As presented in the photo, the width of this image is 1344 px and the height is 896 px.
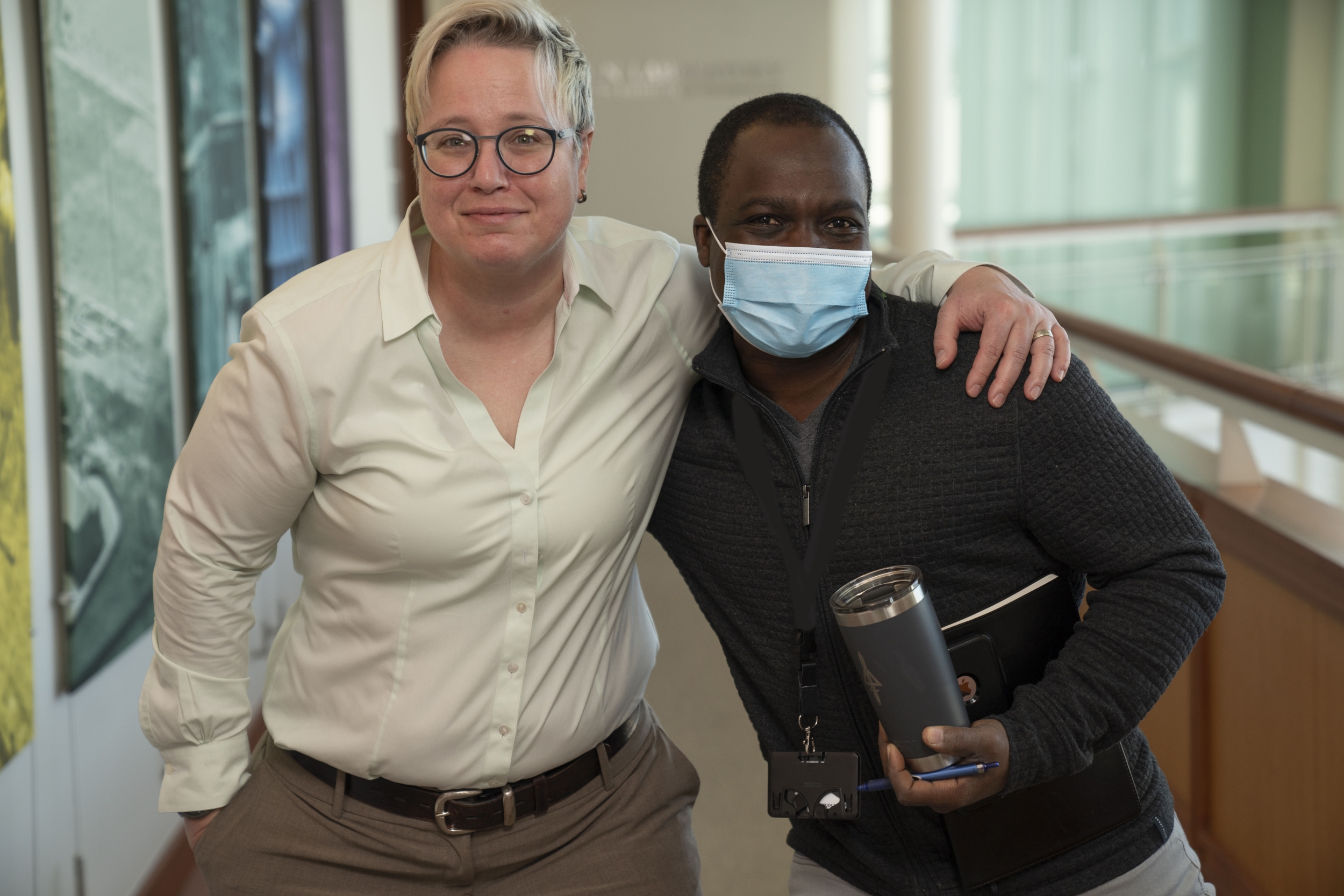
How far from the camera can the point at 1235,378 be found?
2.34 m

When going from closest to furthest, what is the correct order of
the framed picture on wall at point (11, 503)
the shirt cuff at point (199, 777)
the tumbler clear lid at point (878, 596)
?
the tumbler clear lid at point (878, 596) < the shirt cuff at point (199, 777) < the framed picture on wall at point (11, 503)

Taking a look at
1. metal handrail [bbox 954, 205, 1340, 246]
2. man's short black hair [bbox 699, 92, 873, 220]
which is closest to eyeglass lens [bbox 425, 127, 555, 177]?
man's short black hair [bbox 699, 92, 873, 220]

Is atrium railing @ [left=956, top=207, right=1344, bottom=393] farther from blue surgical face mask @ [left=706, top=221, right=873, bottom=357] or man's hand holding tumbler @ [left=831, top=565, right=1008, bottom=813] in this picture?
man's hand holding tumbler @ [left=831, top=565, right=1008, bottom=813]

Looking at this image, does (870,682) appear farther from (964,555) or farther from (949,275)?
(949,275)

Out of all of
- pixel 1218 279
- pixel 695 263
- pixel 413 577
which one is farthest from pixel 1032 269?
pixel 413 577

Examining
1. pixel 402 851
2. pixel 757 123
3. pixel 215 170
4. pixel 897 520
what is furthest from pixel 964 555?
pixel 215 170

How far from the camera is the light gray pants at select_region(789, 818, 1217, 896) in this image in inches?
58.2

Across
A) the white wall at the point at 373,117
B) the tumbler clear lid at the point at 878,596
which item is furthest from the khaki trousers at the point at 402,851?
the white wall at the point at 373,117

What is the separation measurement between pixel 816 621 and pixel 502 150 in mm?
723

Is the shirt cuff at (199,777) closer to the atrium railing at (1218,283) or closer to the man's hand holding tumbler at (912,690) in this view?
the man's hand holding tumbler at (912,690)

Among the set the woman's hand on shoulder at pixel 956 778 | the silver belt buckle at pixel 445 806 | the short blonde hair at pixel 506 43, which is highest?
the short blonde hair at pixel 506 43

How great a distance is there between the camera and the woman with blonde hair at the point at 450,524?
4.84 ft

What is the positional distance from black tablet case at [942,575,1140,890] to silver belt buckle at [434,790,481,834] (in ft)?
2.11

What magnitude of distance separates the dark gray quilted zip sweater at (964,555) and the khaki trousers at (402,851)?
262mm
